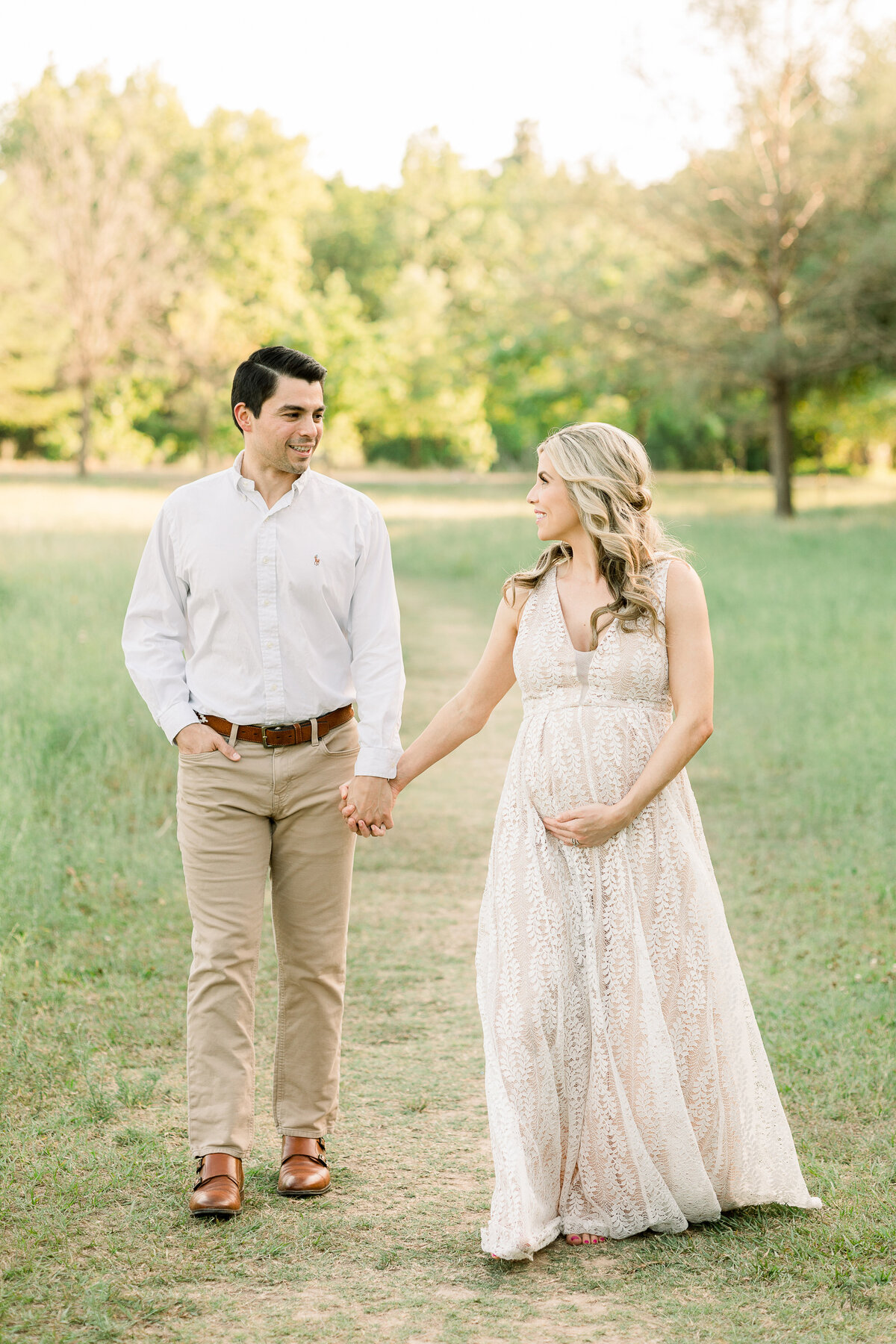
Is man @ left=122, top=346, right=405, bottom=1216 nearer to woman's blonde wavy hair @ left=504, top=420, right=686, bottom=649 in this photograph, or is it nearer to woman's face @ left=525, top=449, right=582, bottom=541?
woman's face @ left=525, top=449, right=582, bottom=541

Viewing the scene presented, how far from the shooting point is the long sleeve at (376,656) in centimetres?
404

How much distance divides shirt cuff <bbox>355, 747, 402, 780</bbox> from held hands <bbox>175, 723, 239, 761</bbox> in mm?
359

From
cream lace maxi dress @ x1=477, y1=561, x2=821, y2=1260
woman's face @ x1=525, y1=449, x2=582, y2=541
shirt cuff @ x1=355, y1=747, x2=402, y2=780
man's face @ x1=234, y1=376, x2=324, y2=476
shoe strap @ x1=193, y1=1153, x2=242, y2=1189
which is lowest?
shoe strap @ x1=193, y1=1153, x2=242, y2=1189

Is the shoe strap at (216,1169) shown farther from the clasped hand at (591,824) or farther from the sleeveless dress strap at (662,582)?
the sleeveless dress strap at (662,582)

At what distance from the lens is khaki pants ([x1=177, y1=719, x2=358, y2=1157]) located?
3953 millimetres

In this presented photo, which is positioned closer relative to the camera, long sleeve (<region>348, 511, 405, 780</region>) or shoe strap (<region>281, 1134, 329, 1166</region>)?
long sleeve (<region>348, 511, 405, 780</region>)

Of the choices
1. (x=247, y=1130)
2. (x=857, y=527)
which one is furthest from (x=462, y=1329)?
(x=857, y=527)

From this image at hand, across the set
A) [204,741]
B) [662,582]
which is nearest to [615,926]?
[662,582]

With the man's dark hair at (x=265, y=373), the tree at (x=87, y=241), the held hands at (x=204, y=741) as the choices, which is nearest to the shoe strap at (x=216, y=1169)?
the held hands at (x=204, y=741)

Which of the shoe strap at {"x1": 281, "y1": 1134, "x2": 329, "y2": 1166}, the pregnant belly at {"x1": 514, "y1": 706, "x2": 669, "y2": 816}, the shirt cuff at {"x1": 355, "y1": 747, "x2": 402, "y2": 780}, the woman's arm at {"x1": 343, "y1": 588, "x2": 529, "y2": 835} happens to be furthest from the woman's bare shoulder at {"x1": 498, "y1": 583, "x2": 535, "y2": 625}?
the shoe strap at {"x1": 281, "y1": 1134, "x2": 329, "y2": 1166}

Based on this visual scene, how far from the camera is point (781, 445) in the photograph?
33.7 metres

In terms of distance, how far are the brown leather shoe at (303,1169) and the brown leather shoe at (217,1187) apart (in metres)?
0.16

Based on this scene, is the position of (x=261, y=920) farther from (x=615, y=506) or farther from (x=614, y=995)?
(x=615, y=506)

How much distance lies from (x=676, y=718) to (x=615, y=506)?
60 centimetres
